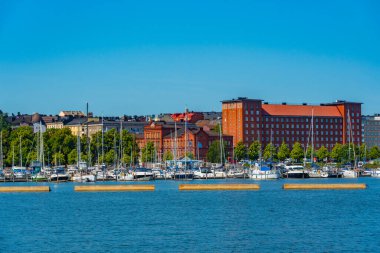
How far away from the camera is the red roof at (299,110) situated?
184250mm

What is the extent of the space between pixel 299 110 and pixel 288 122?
15.0ft

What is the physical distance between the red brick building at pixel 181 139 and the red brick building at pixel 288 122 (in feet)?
16.3

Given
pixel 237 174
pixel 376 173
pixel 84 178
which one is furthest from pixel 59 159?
pixel 376 173

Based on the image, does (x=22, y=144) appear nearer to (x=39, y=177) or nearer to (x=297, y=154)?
(x=39, y=177)

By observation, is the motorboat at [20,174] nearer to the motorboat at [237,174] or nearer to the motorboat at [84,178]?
the motorboat at [84,178]

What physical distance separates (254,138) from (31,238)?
445 feet

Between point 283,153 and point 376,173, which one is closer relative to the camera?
point 376,173

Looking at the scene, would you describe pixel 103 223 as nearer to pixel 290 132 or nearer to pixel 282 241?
pixel 282 241

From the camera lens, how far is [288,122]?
18425 cm

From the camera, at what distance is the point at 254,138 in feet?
587

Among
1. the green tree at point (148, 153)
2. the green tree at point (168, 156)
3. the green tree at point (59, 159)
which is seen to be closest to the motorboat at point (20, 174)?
the green tree at point (59, 159)

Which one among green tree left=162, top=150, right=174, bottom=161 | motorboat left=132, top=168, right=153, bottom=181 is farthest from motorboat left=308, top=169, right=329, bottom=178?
green tree left=162, top=150, right=174, bottom=161

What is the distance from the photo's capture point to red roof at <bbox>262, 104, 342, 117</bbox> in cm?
18425

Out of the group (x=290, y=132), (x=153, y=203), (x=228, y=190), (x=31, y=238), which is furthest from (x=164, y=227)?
(x=290, y=132)
